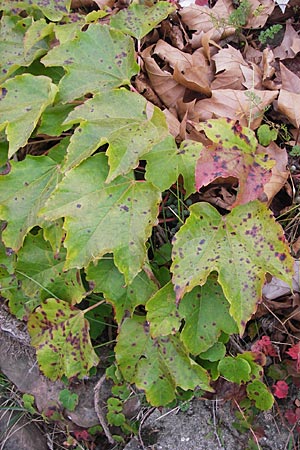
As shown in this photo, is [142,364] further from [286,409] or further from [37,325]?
[286,409]

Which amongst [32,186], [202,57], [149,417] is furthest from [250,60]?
[149,417]

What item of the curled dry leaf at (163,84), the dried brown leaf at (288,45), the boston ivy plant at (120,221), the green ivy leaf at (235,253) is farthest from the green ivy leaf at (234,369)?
the dried brown leaf at (288,45)

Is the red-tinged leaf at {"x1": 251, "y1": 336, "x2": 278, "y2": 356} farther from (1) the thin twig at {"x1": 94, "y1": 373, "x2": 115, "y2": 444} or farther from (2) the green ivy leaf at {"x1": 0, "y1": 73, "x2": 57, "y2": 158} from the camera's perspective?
(2) the green ivy leaf at {"x1": 0, "y1": 73, "x2": 57, "y2": 158}

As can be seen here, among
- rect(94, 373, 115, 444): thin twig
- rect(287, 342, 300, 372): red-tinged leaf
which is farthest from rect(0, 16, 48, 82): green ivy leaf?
rect(287, 342, 300, 372): red-tinged leaf

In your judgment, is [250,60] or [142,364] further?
[250,60]

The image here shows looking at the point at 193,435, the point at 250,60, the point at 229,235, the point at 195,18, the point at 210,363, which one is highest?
the point at 195,18

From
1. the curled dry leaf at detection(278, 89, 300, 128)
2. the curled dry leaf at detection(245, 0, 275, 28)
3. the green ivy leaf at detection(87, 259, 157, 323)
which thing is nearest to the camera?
the green ivy leaf at detection(87, 259, 157, 323)
